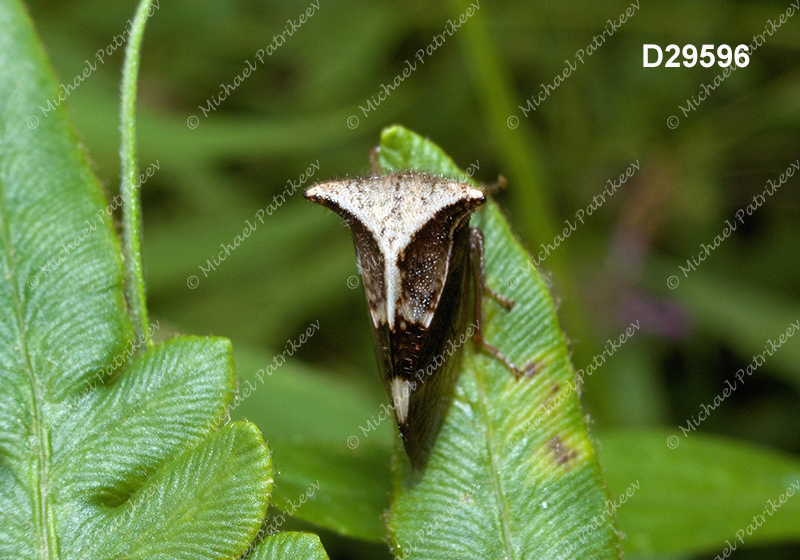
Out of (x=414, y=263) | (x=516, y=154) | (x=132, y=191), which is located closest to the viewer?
(x=132, y=191)

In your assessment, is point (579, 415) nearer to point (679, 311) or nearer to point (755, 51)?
point (679, 311)

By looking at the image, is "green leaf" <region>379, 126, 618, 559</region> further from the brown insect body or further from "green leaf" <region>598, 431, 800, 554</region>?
"green leaf" <region>598, 431, 800, 554</region>

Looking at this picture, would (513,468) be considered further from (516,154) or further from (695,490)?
(516,154)


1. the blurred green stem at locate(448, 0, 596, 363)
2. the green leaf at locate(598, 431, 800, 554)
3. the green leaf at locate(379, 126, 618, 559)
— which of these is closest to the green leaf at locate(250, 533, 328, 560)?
the green leaf at locate(379, 126, 618, 559)

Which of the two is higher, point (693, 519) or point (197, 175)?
point (197, 175)

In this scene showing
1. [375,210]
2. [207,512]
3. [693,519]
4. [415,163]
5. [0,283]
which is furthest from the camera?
[693,519]

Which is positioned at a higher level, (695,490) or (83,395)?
(83,395)

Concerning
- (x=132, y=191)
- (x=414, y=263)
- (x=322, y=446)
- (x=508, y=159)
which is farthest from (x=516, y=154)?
(x=132, y=191)

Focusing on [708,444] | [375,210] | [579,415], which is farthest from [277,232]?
[579,415]
